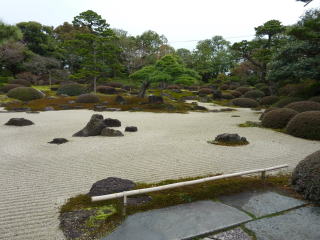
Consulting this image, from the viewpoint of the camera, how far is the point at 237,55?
2041cm

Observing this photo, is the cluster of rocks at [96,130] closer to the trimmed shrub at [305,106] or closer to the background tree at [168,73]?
the trimmed shrub at [305,106]

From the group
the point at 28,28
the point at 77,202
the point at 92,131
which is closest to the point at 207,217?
the point at 77,202

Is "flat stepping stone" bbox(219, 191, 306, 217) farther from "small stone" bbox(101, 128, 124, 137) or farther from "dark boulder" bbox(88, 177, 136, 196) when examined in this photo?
"small stone" bbox(101, 128, 124, 137)

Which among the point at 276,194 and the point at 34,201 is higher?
the point at 276,194

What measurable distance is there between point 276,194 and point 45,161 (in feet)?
15.6

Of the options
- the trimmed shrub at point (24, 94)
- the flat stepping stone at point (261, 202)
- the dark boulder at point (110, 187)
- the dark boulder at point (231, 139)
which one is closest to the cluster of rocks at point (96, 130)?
the dark boulder at point (231, 139)

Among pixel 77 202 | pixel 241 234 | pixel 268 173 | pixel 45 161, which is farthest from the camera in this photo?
pixel 45 161

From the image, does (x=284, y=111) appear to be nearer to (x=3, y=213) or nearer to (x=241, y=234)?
(x=241, y=234)

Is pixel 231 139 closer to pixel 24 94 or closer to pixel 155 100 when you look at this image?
pixel 155 100

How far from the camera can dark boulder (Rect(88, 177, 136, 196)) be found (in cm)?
356

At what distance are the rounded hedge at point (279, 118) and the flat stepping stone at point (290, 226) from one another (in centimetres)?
809

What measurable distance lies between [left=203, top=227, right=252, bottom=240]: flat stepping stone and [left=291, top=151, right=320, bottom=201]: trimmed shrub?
4.29 ft

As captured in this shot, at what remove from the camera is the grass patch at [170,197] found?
106 inches

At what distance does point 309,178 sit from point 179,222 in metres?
1.95
